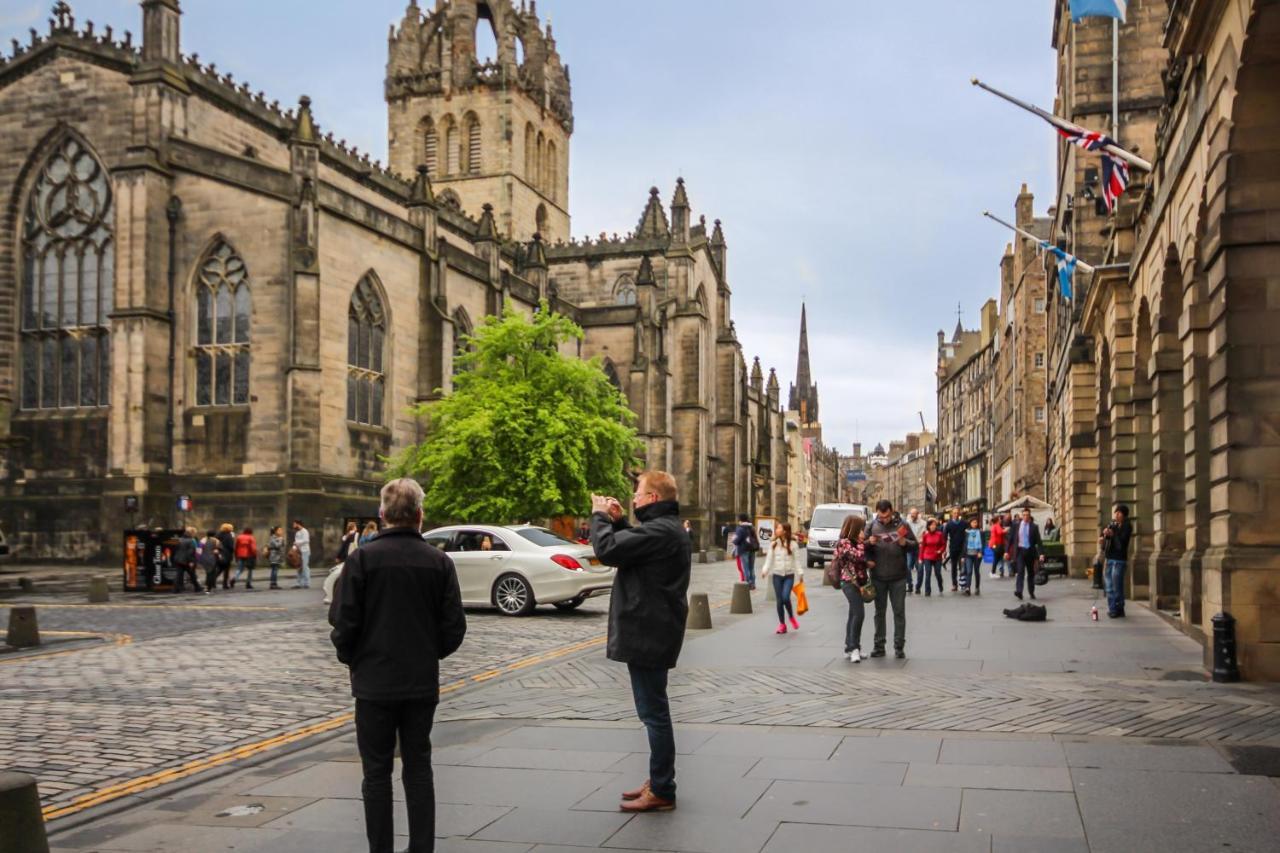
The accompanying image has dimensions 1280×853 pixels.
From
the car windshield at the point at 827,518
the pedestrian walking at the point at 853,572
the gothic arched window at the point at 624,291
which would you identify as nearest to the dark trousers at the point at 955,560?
the car windshield at the point at 827,518

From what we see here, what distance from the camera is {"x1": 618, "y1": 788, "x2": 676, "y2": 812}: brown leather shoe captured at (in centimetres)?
602

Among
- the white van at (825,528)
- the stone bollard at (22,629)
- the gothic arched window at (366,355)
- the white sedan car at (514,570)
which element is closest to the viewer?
the stone bollard at (22,629)

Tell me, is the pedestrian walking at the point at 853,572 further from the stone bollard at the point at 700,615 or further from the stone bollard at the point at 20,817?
the stone bollard at the point at 20,817

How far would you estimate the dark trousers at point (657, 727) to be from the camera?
19.9ft

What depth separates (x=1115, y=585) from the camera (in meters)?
17.2

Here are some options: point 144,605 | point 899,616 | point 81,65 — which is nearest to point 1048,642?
point 899,616

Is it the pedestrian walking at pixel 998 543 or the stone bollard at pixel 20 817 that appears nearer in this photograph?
the stone bollard at pixel 20 817

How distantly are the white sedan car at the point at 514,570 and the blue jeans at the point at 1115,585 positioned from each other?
7.64 m

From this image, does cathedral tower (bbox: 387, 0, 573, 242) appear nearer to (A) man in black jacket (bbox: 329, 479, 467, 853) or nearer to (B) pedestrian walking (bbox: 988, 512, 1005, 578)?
(B) pedestrian walking (bbox: 988, 512, 1005, 578)

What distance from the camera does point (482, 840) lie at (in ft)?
18.2

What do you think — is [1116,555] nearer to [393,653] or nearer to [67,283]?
[393,653]

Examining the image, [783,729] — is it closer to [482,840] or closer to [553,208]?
[482,840]

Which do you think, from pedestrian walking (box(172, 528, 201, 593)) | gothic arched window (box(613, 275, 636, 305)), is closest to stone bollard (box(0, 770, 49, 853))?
pedestrian walking (box(172, 528, 201, 593))

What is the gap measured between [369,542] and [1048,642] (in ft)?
36.7
